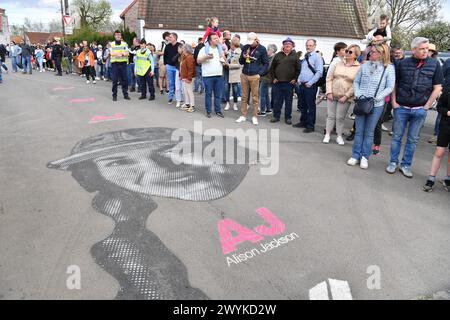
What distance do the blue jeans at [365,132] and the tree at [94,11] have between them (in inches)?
2546

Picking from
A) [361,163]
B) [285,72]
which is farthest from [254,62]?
[361,163]

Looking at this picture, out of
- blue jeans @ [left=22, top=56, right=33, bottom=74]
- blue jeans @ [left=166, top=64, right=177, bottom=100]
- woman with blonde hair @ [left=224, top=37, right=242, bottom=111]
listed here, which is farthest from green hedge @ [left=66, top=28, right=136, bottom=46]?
woman with blonde hair @ [left=224, top=37, right=242, bottom=111]

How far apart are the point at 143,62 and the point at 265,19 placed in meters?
18.9

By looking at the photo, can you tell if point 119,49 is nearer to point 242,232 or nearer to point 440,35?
point 242,232

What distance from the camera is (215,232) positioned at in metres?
3.67

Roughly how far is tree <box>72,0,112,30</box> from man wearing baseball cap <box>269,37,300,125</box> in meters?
61.5

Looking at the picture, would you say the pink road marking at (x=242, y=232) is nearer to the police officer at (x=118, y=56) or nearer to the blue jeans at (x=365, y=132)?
the blue jeans at (x=365, y=132)

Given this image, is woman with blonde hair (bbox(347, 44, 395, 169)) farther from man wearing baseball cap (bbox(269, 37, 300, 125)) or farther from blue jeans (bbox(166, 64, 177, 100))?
blue jeans (bbox(166, 64, 177, 100))

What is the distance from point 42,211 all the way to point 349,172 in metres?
4.33

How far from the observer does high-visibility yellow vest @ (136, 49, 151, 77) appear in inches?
421
